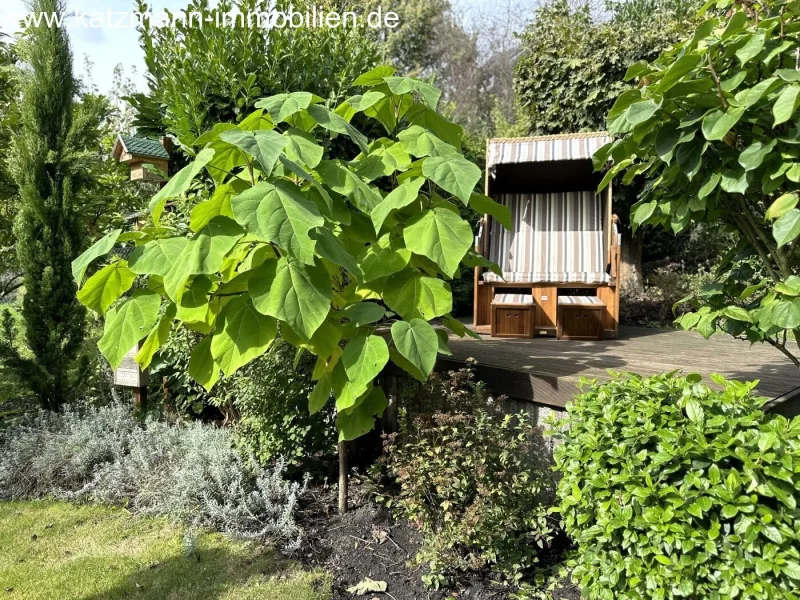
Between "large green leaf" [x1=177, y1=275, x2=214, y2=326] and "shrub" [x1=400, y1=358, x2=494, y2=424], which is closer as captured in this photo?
"large green leaf" [x1=177, y1=275, x2=214, y2=326]

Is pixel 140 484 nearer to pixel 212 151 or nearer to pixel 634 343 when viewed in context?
pixel 212 151

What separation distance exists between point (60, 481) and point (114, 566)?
115 cm

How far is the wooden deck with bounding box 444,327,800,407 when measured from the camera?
8.65ft

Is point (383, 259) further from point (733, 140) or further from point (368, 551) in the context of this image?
point (368, 551)

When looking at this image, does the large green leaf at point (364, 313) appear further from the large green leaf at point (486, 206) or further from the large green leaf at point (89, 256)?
the large green leaf at point (89, 256)

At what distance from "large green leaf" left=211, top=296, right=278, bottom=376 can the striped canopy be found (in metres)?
4.19

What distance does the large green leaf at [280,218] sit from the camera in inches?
58.1

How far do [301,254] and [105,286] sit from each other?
0.87 metres

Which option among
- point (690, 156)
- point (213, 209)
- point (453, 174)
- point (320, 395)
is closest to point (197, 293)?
point (213, 209)

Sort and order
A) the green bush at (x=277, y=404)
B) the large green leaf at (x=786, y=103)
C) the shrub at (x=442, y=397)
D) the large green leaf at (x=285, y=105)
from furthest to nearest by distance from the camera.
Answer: the green bush at (x=277, y=404)
the shrub at (x=442, y=397)
the large green leaf at (x=285, y=105)
the large green leaf at (x=786, y=103)

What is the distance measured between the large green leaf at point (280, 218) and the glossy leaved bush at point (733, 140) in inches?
38.1

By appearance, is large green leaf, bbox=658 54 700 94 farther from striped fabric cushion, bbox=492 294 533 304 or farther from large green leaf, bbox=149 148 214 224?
striped fabric cushion, bbox=492 294 533 304

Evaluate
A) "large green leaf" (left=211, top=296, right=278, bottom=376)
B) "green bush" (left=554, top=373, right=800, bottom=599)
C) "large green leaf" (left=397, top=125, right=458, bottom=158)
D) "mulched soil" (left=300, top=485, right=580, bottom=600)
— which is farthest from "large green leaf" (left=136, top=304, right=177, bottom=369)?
"green bush" (left=554, top=373, right=800, bottom=599)

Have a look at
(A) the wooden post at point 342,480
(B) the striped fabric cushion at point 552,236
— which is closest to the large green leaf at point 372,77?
(A) the wooden post at point 342,480
